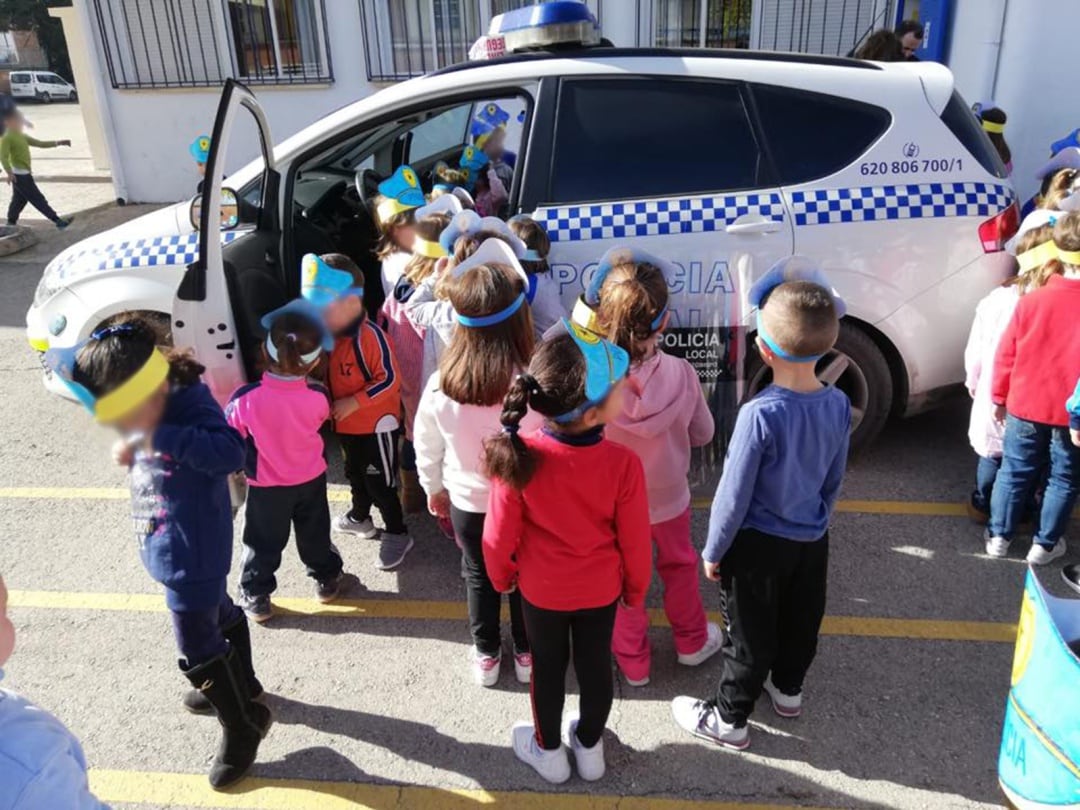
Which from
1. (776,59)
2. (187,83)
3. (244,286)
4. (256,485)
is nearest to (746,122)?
(776,59)

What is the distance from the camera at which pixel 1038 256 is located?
3.07 meters

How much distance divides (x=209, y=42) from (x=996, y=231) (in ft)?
32.1

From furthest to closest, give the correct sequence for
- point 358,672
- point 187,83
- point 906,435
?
point 187,83, point 906,435, point 358,672

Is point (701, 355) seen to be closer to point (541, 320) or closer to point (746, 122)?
point (541, 320)

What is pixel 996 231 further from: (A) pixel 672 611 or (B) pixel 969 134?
(A) pixel 672 611

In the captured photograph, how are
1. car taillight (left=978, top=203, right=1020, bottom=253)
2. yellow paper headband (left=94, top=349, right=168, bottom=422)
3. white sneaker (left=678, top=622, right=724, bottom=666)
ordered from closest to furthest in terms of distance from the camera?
yellow paper headband (left=94, top=349, right=168, bottom=422)
white sneaker (left=678, top=622, right=724, bottom=666)
car taillight (left=978, top=203, right=1020, bottom=253)

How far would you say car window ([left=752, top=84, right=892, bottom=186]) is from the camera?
3598 mm

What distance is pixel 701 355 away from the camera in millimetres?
3602

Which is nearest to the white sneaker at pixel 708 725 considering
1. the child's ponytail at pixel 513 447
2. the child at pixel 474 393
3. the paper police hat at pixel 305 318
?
the child at pixel 474 393

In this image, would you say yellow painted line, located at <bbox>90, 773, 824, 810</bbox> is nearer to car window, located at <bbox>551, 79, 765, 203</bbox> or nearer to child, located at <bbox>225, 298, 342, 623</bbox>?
child, located at <bbox>225, 298, 342, 623</bbox>

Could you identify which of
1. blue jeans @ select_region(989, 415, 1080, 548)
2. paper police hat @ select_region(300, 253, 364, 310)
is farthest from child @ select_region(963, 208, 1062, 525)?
paper police hat @ select_region(300, 253, 364, 310)

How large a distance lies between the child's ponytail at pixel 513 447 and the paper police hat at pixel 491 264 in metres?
0.48

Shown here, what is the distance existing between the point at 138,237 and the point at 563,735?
295 centimetres

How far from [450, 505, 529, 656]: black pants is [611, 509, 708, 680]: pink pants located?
33 cm
